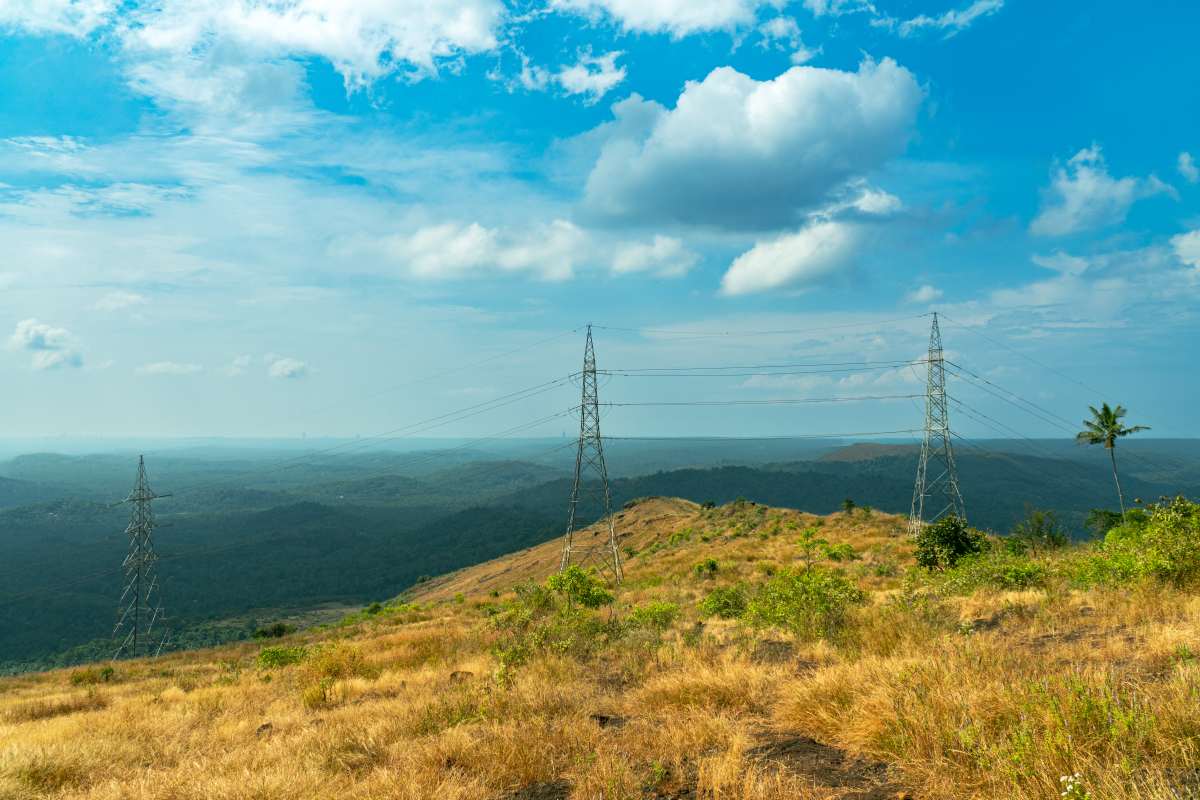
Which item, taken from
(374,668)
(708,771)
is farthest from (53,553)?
(708,771)

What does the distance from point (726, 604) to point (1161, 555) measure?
10550mm

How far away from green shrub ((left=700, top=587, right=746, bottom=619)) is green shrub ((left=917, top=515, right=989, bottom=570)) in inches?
503

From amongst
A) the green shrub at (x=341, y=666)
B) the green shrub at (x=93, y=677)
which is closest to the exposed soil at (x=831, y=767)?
the green shrub at (x=341, y=666)

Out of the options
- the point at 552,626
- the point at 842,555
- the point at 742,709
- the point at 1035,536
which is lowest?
the point at 842,555

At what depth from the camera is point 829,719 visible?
24.3ft

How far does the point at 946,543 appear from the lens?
1082 inches

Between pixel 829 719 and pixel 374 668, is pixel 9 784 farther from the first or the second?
pixel 829 719

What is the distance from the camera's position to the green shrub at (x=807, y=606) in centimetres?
1241

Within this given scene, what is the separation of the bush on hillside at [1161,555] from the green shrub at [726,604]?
8.72 m

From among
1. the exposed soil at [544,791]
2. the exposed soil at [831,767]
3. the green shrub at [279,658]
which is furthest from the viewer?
the green shrub at [279,658]

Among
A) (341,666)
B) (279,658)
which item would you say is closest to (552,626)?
(341,666)

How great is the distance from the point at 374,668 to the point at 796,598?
11157 millimetres

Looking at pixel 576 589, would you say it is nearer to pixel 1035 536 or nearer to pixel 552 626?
pixel 552 626

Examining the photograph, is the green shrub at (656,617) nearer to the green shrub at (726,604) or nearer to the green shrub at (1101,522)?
the green shrub at (726,604)
